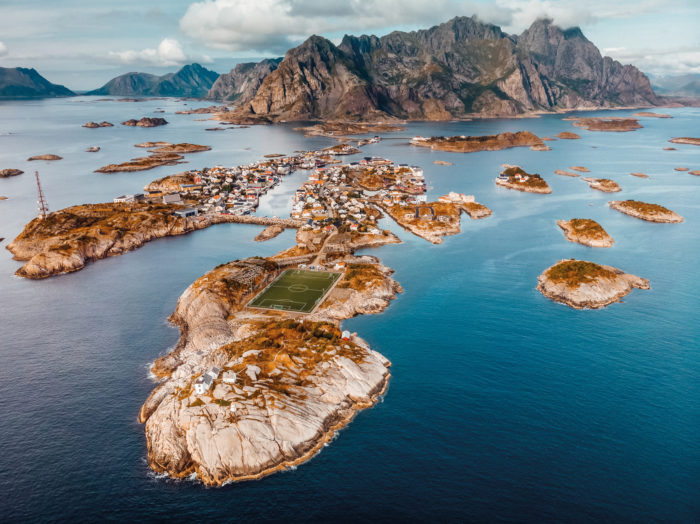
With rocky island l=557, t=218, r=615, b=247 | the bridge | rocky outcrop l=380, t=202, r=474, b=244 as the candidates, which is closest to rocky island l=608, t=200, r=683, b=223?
rocky island l=557, t=218, r=615, b=247

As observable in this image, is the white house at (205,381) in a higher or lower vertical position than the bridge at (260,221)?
lower

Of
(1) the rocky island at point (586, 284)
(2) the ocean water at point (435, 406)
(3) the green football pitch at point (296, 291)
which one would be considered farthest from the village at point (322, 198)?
(1) the rocky island at point (586, 284)

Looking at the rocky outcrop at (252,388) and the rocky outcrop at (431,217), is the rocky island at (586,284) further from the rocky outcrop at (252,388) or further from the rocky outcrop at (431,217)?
the rocky outcrop at (252,388)

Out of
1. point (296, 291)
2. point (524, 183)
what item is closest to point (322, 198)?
point (296, 291)

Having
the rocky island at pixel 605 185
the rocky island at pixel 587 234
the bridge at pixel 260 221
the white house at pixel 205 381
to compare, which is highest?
the rocky island at pixel 605 185

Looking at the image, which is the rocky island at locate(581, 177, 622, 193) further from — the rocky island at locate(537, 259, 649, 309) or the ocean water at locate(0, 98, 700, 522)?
the rocky island at locate(537, 259, 649, 309)

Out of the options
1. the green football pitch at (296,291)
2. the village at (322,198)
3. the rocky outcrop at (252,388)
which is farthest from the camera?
the village at (322,198)

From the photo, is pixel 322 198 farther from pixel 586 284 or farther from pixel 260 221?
pixel 586 284

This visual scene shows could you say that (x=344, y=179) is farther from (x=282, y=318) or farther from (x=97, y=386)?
(x=97, y=386)
